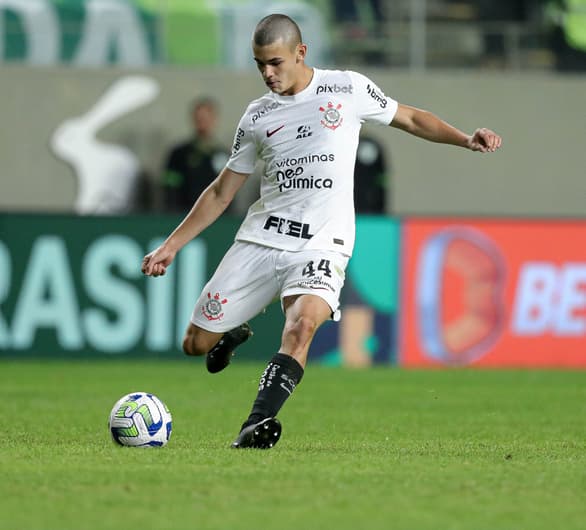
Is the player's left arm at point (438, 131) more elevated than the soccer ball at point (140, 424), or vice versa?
the player's left arm at point (438, 131)

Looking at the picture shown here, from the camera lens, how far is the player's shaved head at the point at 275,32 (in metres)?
7.53

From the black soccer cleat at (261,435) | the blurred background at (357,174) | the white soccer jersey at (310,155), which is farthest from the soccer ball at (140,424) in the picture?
the blurred background at (357,174)

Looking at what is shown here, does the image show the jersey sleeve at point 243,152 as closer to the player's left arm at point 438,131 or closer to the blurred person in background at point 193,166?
the player's left arm at point 438,131

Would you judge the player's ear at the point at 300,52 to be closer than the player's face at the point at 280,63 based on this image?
No

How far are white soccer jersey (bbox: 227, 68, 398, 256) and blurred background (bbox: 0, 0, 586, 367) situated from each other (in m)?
7.29

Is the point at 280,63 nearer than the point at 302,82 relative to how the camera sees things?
Yes

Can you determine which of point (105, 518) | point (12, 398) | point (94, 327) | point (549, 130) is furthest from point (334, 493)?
point (549, 130)

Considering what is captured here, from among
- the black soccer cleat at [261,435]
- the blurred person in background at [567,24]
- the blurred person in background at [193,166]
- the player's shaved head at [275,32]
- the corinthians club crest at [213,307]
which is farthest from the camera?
the blurred person in background at [567,24]

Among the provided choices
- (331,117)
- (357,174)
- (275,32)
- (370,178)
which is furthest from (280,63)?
(370,178)

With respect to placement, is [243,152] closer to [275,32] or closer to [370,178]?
[275,32]

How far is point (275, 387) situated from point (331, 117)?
1633mm

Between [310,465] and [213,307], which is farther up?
[213,307]

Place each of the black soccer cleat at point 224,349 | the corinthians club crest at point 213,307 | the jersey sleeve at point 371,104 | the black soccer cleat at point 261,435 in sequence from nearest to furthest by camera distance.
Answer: the black soccer cleat at point 261,435 → the jersey sleeve at point 371,104 → the corinthians club crest at point 213,307 → the black soccer cleat at point 224,349

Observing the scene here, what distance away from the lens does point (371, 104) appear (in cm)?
802
